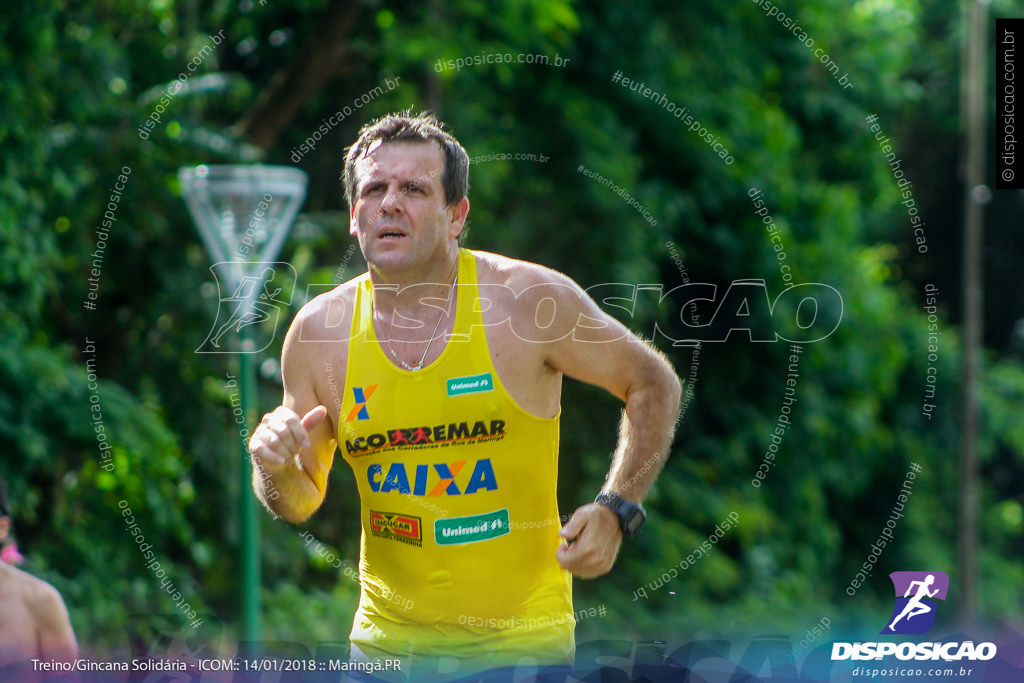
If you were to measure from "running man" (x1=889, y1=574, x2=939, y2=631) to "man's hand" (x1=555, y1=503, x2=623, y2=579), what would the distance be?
830 mm

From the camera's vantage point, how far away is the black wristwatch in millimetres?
2496

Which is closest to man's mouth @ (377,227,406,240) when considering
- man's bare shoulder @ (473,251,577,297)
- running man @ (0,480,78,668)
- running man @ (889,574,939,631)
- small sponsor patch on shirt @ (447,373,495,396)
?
man's bare shoulder @ (473,251,577,297)

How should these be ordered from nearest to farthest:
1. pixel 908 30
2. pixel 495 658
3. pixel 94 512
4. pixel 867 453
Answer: pixel 495 658 < pixel 94 512 < pixel 867 453 < pixel 908 30

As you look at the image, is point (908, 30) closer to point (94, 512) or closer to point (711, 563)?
point (711, 563)

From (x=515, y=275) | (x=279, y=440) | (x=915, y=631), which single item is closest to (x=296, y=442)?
(x=279, y=440)

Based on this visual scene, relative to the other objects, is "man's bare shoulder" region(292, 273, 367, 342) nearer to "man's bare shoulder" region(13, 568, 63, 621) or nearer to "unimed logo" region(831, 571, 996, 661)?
"man's bare shoulder" region(13, 568, 63, 621)

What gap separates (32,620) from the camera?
2.95 meters

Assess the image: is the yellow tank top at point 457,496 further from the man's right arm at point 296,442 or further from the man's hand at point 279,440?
the man's hand at point 279,440

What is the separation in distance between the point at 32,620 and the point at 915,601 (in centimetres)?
225

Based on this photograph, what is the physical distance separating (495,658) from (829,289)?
7763mm

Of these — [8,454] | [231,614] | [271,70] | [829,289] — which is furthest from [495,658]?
[829,289]

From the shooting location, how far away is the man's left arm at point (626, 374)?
2527 mm

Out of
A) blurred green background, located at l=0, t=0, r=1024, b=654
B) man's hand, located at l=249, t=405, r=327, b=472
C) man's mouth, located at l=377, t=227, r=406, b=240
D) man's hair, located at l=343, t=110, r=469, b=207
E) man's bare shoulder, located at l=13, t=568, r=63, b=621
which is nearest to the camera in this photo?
man's hand, located at l=249, t=405, r=327, b=472

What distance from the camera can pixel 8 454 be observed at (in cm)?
510
